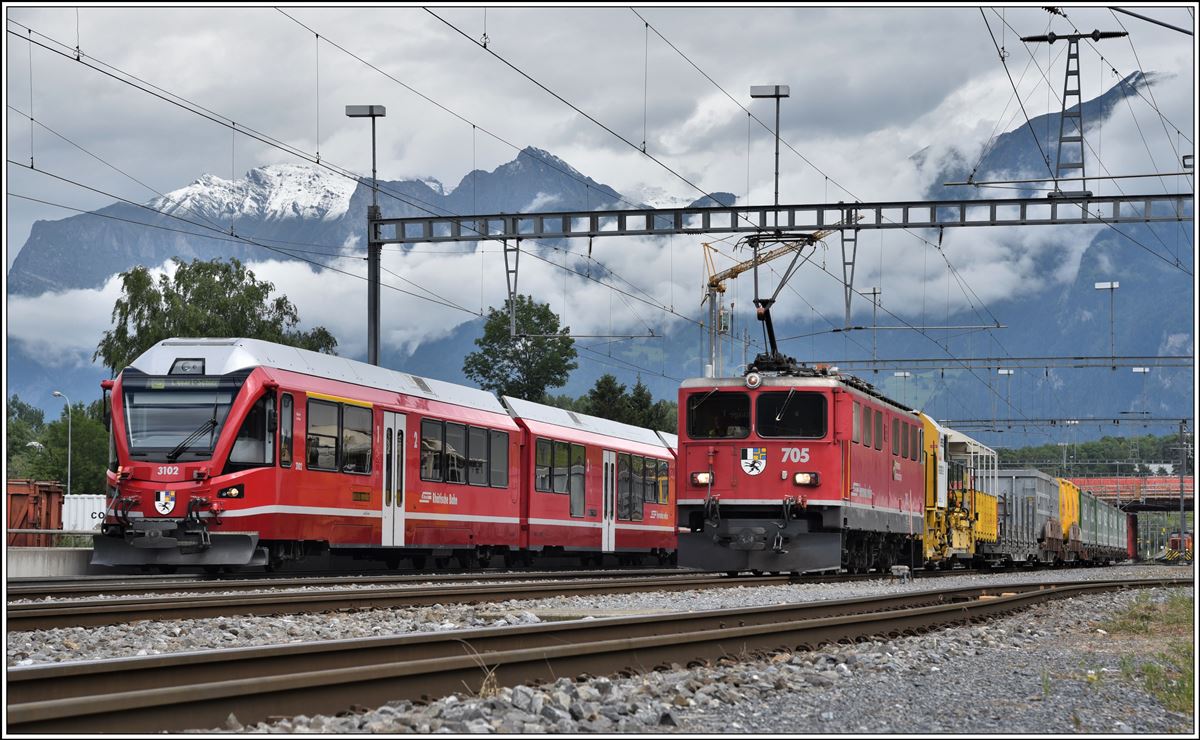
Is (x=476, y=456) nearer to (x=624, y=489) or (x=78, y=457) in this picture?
(x=624, y=489)

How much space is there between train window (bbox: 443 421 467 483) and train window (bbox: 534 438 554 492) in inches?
133

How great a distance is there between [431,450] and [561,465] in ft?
19.7

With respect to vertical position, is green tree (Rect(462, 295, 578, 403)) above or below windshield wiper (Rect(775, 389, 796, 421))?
above

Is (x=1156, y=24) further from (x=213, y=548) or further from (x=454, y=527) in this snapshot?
(x=454, y=527)

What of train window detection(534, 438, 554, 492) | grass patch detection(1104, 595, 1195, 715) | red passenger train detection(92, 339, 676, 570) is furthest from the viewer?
train window detection(534, 438, 554, 492)

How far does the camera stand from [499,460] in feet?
95.1

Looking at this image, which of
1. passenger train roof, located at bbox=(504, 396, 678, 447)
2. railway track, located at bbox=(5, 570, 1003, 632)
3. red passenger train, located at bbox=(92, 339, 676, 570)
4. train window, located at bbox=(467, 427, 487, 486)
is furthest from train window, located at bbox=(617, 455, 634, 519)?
railway track, located at bbox=(5, 570, 1003, 632)

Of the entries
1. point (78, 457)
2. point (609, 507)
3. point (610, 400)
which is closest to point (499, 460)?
point (609, 507)

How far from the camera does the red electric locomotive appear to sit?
2427cm

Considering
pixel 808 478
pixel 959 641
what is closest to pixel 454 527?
pixel 808 478

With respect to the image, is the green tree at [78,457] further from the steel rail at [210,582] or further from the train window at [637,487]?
the steel rail at [210,582]

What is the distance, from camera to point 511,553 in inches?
1213

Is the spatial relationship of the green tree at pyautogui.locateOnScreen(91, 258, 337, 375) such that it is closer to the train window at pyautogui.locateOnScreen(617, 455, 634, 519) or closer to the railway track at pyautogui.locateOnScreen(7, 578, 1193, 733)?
the train window at pyautogui.locateOnScreen(617, 455, 634, 519)

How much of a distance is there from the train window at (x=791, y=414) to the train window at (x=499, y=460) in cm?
596
